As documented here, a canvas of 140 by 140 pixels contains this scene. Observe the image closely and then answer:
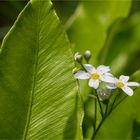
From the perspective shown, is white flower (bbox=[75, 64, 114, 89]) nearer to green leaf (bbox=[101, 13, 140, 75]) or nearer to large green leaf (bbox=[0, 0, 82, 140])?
large green leaf (bbox=[0, 0, 82, 140])

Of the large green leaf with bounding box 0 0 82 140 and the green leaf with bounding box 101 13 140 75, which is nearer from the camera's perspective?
the large green leaf with bounding box 0 0 82 140

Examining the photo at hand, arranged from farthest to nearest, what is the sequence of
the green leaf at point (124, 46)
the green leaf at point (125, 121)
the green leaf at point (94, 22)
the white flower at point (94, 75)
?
1. the green leaf at point (124, 46)
2. the green leaf at point (94, 22)
3. the green leaf at point (125, 121)
4. the white flower at point (94, 75)

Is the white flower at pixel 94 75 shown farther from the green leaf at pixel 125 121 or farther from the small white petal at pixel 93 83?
the green leaf at pixel 125 121

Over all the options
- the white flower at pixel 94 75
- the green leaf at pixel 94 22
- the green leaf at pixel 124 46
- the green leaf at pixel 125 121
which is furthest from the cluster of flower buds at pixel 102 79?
the green leaf at pixel 124 46

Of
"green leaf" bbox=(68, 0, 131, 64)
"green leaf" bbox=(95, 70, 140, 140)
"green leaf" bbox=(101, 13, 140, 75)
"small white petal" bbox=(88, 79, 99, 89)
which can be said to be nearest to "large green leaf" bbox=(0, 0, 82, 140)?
"small white petal" bbox=(88, 79, 99, 89)

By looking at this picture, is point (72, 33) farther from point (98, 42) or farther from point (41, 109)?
point (41, 109)

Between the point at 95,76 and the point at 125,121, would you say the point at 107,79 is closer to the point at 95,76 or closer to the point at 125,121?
the point at 95,76
